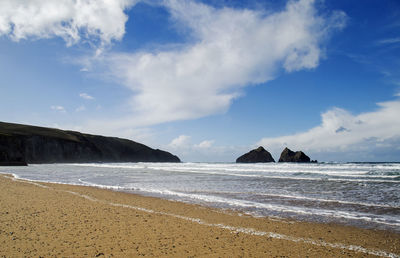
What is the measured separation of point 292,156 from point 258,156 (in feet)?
66.3

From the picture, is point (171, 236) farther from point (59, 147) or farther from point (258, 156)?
point (258, 156)

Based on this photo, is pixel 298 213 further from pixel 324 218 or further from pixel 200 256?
pixel 200 256

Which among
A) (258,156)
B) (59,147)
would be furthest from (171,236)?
(258,156)

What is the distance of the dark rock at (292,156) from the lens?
4109 inches

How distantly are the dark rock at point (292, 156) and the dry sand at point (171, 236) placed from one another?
338 feet

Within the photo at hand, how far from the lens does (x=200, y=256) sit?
525 cm

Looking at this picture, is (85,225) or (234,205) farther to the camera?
(234,205)

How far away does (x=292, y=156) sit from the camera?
10888 cm

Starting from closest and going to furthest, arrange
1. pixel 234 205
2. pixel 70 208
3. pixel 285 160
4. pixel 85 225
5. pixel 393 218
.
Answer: pixel 85 225 → pixel 393 218 → pixel 70 208 → pixel 234 205 → pixel 285 160

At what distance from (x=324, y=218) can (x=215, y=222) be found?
13.1 feet

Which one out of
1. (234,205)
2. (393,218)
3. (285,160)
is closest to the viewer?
(393,218)

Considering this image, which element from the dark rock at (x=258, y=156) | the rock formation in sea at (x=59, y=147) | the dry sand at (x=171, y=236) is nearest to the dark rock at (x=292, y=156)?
the dark rock at (x=258, y=156)

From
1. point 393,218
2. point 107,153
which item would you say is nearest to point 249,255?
point 393,218

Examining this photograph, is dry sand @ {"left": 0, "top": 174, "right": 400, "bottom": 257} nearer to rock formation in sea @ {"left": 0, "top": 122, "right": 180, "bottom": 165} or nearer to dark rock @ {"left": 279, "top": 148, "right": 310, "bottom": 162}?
rock formation in sea @ {"left": 0, "top": 122, "right": 180, "bottom": 165}
